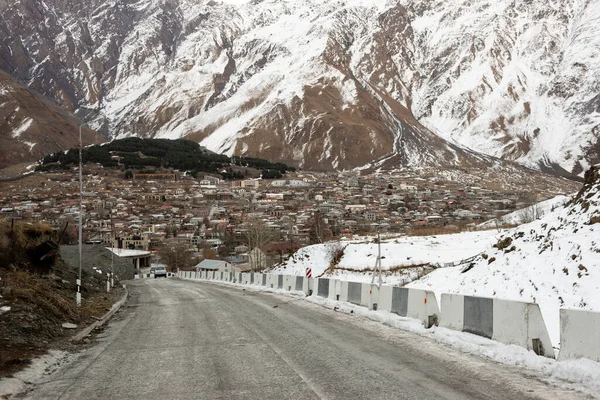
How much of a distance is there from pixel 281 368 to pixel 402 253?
32.2 m

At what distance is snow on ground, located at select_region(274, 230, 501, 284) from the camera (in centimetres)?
3741

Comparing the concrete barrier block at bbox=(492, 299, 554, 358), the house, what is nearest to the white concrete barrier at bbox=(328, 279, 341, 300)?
the concrete barrier block at bbox=(492, 299, 554, 358)

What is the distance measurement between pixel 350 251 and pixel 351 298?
24.6 meters

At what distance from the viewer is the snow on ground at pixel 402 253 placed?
123 feet

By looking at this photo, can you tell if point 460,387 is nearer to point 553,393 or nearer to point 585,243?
point 553,393

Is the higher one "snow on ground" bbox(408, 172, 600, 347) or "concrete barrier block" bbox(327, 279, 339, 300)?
"snow on ground" bbox(408, 172, 600, 347)

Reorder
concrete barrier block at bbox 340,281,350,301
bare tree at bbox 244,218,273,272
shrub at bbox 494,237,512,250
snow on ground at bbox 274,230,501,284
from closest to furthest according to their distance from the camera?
concrete barrier block at bbox 340,281,350,301, shrub at bbox 494,237,512,250, snow on ground at bbox 274,230,501,284, bare tree at bbox 244,218,273,272

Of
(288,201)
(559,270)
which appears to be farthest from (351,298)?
(288,201)

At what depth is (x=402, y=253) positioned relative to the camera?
40.8 m

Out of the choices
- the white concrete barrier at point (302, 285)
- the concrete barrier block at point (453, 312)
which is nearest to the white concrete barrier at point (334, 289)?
the white concrete barrier at point (302, 285)

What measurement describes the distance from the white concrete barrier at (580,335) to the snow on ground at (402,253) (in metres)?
22.9

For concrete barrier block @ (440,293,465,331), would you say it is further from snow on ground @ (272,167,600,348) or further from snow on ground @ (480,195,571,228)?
snow on ground @ (480,195,571,228)

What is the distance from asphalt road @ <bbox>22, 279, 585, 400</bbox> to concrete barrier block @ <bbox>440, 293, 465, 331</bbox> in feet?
2.88

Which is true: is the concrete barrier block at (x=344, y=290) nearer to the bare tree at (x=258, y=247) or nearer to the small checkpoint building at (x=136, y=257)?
the bare tree at (x=258, y=247)
